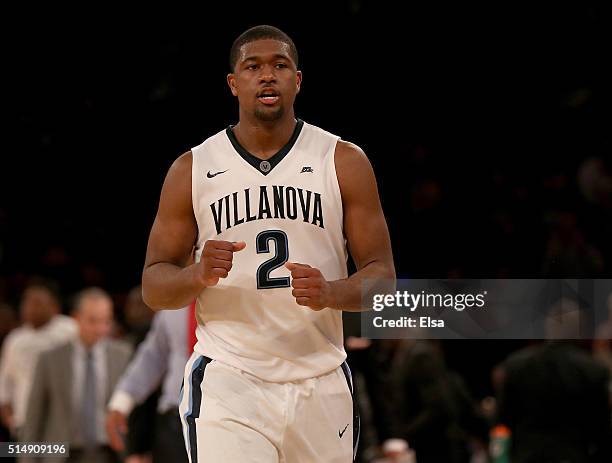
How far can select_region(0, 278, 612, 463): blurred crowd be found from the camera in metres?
6.70

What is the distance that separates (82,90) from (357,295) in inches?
110

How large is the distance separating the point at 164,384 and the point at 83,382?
1.15 meters

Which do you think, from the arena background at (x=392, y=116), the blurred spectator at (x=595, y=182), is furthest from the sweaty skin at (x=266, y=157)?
the blurred spectator at (x=595, y=182)

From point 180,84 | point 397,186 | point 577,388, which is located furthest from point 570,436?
point 180,84

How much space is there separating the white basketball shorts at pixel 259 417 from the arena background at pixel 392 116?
217 cm

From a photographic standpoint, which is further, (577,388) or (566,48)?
(566,48)

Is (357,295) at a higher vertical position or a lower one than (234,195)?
lower

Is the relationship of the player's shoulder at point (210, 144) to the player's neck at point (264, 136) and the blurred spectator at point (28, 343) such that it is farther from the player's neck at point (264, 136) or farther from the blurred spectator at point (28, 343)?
the blurred spectator at point (28, 343)

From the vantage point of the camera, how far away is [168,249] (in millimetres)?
4410

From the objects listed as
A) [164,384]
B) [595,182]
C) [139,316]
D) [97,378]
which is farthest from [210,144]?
[97,378]

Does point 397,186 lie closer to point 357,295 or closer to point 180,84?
point 180,84

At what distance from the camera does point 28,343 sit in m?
8.94

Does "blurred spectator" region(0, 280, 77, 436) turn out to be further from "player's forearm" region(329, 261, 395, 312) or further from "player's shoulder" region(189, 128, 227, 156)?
"player's forearm" region(329, 261, 395, 312)

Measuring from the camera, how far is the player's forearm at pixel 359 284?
417 centimetres
